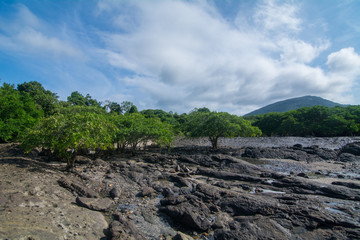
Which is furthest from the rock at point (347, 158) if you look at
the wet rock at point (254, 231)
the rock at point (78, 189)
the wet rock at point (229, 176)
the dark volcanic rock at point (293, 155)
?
the rock at point (78, 189)

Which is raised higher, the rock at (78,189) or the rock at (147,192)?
the rock at (78,189)

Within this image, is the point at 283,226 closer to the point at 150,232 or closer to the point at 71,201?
the point at 150,232

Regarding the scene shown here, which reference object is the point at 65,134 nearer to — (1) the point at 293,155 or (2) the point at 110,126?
(2) the point at 110,126

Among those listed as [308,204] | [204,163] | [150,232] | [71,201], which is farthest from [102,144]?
[308,204]

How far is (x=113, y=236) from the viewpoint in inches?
239

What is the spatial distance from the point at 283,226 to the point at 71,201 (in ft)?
29.4

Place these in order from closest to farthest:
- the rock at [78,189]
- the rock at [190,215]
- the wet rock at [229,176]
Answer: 1. the rock at [190,215]
2. the rock at [78,189]
3. the wet rock at [229,176]

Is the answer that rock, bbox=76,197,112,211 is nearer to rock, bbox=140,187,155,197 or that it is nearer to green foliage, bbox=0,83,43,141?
rock, bbox=140,187,155,197

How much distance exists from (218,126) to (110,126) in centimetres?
1649

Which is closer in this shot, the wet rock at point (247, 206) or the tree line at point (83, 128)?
the wet rock at point (247, 206)

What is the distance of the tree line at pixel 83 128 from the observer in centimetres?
1150

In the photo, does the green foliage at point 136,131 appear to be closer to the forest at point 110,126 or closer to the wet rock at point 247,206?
the forest at point 110,126

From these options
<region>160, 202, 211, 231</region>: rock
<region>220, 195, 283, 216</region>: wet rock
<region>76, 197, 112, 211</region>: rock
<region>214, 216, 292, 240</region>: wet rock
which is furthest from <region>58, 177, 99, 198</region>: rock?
<region>220, 195, 283, 216</region>: wet rock

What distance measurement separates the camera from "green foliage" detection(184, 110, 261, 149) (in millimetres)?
27078
